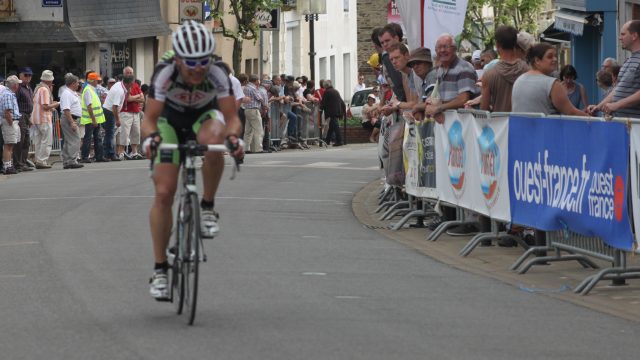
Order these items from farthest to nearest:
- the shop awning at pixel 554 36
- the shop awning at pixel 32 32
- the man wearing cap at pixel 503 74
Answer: the shop awning at pixel 32 32, the shop awning at pixel 554 36, the man wearing cap at pixel 503 74

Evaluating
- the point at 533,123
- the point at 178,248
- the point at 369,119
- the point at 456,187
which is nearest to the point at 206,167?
the point at 178,248

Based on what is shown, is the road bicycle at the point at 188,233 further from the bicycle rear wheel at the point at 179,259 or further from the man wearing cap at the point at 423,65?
the man wearing cap at the point at 423,65

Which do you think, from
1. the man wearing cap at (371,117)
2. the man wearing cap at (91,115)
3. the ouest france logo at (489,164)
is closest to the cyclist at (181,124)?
the ouest france logo at (489,164)

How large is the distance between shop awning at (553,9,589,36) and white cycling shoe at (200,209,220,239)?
70.2 ft

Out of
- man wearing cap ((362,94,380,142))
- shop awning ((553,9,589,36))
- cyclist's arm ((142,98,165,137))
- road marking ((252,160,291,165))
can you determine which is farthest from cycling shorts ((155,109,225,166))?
shop awning ((553,9,589,36))

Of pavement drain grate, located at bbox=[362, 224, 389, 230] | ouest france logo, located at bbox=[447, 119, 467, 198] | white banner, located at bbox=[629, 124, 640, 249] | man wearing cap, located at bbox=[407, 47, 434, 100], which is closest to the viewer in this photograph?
white banner, located at bbox=[629, 124, 640, 249]

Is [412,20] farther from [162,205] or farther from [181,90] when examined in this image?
[162,205]

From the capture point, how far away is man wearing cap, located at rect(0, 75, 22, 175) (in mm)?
28344

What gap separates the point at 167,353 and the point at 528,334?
227 centimetres

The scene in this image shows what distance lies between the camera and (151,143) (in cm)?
967

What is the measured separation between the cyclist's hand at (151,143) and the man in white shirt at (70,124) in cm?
Answer: 2091

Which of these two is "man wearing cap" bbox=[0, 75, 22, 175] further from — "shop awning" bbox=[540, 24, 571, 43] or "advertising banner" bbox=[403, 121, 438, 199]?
"shop awning" bbox=[540, 24, 571, 43]

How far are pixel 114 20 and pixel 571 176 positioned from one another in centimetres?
3408

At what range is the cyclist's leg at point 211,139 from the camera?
33.0 ft
